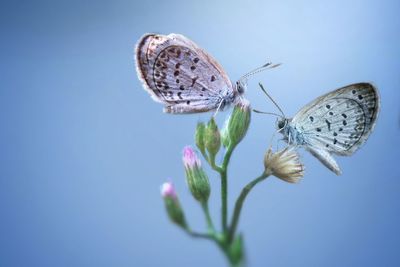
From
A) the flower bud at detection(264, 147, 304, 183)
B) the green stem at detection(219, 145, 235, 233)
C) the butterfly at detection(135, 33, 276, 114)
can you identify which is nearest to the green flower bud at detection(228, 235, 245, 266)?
the green stem at detection(219, 145, 235, 233)

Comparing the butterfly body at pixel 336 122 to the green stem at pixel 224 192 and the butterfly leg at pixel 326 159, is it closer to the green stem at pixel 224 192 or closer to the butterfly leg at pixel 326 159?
the butterfly leg at pixel 326 159

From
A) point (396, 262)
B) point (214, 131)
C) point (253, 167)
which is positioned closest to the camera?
point (214, 131)

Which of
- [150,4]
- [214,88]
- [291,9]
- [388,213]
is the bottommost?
[388,213]

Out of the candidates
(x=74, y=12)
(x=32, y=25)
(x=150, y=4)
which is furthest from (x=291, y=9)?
(x=32, y=25)

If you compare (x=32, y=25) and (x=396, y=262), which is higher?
(x=32, y=25)

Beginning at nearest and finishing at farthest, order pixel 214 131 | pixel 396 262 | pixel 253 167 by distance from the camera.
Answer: pixel 214 131 → pixel 253 167 → pixel 396 262

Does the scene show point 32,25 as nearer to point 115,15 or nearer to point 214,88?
point 115,15

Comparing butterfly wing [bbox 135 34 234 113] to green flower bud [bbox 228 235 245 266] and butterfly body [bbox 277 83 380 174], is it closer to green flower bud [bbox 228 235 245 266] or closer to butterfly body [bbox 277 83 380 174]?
butterfly body [bbox 277 83 380 174]

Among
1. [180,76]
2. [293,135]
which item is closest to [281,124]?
[293,135]

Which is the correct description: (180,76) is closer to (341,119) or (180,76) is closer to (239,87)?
(239,87)
